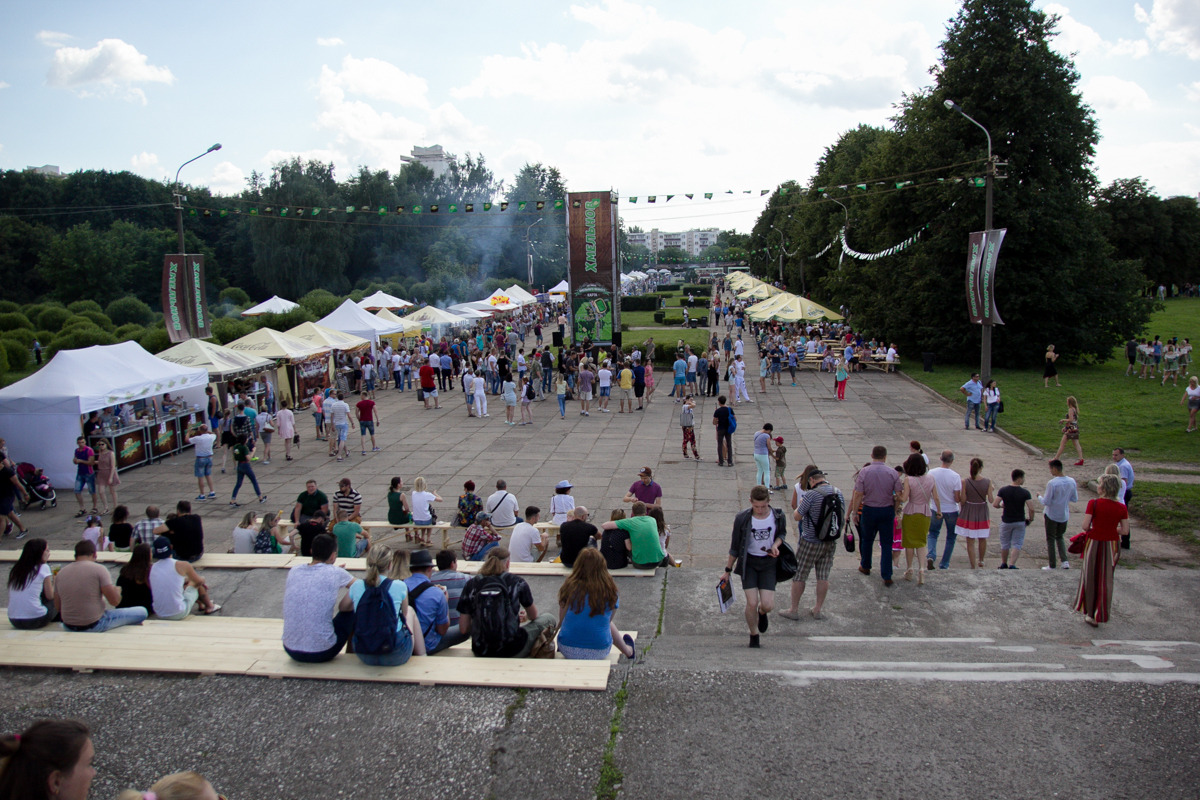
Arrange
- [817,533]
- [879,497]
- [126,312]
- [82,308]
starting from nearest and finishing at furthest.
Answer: [817,533], [879,497], [126,312], [82,308]

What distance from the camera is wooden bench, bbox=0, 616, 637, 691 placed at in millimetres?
4949

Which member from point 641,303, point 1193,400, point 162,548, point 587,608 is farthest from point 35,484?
point 641,303

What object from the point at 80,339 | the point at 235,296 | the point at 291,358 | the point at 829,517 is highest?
the point at 235,296

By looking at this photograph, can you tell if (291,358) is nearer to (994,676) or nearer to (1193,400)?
(994,676)

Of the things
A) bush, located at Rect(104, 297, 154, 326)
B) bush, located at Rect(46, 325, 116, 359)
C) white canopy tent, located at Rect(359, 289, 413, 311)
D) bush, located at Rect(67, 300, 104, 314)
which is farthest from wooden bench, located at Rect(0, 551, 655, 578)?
bush, located at Rect(67, 300, 104, 314)

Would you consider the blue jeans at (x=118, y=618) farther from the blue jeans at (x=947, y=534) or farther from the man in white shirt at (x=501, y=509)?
the blue jeans at (x=947, y=534)

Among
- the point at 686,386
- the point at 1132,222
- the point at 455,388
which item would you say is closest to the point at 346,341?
the point at 455,388

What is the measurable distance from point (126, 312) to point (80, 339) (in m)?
10.3

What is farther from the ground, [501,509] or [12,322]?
[12,322]

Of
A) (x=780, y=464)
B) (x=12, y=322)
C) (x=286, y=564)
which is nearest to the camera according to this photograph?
(x=286, y=564)

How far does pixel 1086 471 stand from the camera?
1359 cm

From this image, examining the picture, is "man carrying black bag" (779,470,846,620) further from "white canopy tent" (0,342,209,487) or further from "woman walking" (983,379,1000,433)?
"white canopy tent" (0,342,209,487)

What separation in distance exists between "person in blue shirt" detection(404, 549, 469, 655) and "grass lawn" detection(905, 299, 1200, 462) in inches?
524

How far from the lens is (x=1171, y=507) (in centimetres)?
1100
